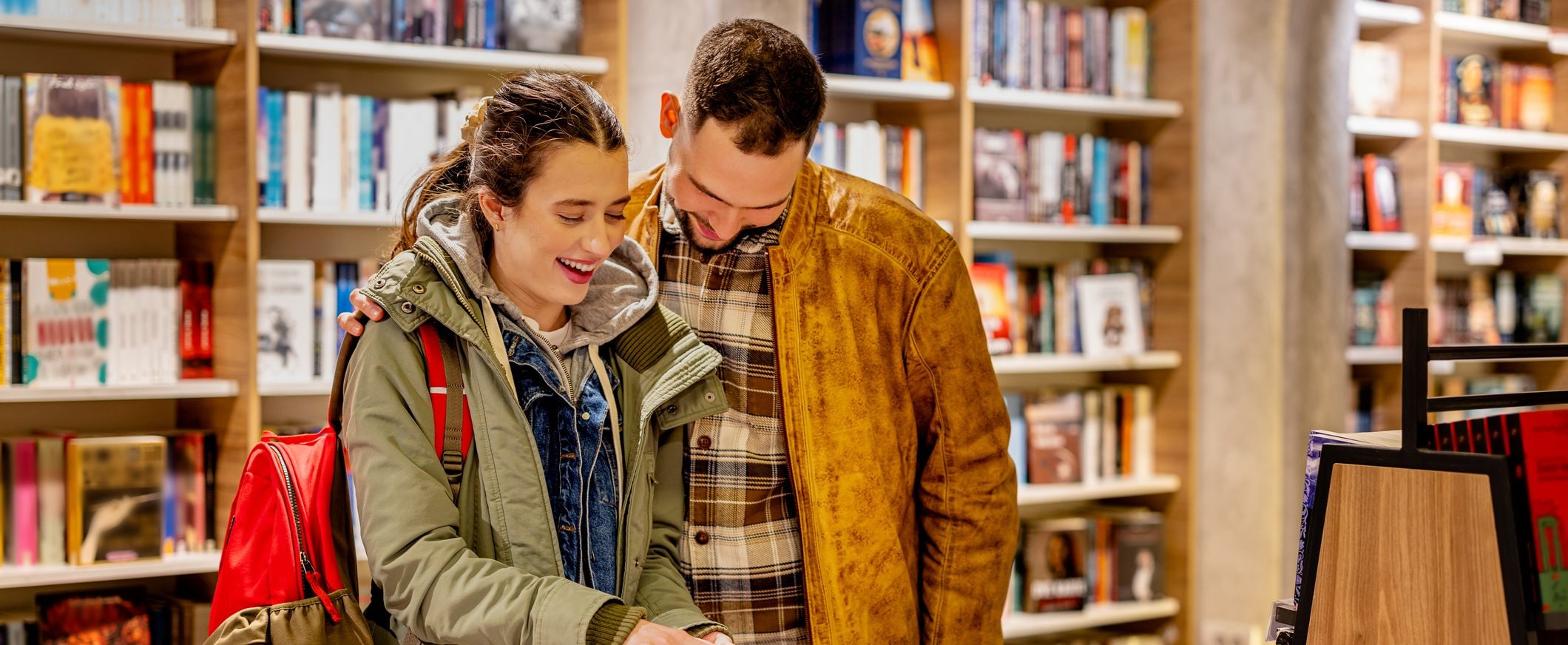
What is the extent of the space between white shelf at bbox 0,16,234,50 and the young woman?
4.78 ft

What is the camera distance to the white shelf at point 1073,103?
138 inches

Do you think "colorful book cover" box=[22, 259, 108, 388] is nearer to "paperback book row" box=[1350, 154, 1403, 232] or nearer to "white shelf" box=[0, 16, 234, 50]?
"white shelf" box=[0, 16, 234, 50]

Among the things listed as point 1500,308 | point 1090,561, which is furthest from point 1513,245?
point 1090,561

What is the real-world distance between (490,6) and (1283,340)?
2.34 metres

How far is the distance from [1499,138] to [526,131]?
13.0 feet

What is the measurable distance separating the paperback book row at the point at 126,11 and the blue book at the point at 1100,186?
225 centimetres

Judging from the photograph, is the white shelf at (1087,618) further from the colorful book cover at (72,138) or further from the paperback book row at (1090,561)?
the colorful book cover at (72,138)

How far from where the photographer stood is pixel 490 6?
3010 millimetres

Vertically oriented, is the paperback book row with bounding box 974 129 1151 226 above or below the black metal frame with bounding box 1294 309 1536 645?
above

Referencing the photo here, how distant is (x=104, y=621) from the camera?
9.04ft

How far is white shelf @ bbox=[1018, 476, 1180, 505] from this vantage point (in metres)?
3.59

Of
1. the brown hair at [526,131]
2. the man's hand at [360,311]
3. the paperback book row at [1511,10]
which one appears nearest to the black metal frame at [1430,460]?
the brown hair at [526,131]

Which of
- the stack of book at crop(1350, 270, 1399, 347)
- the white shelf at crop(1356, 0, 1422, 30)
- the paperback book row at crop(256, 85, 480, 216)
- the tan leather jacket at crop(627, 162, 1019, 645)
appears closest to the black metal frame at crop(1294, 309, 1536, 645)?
the tan leather jacket at crop(627, 162, 1019, 645)

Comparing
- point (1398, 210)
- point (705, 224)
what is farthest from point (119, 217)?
point (1398, 210)
